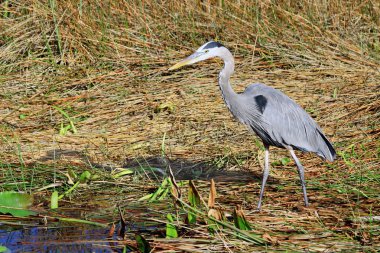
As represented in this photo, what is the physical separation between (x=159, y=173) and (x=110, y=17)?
2.96m

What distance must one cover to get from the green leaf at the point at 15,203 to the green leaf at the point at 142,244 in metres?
1.00

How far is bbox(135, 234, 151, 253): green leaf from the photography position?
12.0 feet

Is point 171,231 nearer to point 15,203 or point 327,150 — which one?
point 15,203

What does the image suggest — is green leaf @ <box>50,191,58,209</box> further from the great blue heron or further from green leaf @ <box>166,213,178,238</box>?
the great blue heron

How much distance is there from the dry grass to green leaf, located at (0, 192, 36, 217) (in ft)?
3.00

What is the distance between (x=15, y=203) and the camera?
4457 millimetres

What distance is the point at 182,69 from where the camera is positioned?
7.46 m

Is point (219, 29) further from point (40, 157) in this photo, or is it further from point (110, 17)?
point (40, 157)

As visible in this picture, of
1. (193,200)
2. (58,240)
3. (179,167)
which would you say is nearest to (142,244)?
(193,200)

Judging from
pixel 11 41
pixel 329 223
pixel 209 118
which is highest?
pixel 11 41

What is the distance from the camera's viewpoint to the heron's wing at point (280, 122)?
4.83 metres

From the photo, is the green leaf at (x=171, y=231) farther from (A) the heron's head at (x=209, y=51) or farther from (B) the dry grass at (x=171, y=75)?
(B) the dry grass at (x=171, y=75)

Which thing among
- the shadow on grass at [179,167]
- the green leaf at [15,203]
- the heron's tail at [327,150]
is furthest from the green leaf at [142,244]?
the heron's tail at [327,150]

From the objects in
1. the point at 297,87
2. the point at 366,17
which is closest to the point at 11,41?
the point at 297,87
